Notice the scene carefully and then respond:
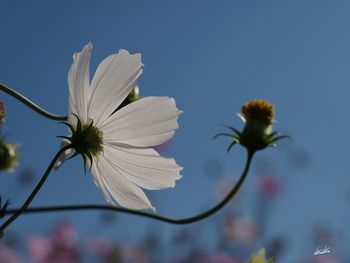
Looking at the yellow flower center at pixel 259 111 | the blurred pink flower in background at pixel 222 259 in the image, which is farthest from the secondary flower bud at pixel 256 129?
the blurred pink flower in background at pixel 222 259

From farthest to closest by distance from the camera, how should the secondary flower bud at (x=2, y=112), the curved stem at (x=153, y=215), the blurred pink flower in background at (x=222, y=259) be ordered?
1. the blurred pink flower in background at (x=222, y=259)
2. the secondary flower bud at (x=2, y=112)
3. the curved stem at (x=153, y=215)

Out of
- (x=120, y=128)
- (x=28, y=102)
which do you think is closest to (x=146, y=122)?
(x=120, y=128)

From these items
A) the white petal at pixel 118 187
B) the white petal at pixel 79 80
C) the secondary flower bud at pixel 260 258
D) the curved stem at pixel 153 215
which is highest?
the white petal at pixel 79 80

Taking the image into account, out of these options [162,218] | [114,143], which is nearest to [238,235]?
[114,143]

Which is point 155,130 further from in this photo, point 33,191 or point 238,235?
point 238,235

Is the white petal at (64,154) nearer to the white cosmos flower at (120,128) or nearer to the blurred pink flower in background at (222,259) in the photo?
the white cosmos flower at (120,128)

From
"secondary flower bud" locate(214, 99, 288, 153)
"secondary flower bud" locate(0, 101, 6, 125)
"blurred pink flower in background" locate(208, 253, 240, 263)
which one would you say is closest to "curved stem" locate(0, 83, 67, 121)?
"secondary flower bud" locate(0, 101, 6, 125)

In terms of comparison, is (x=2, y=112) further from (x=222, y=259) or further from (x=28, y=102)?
(x=222, y=259)
